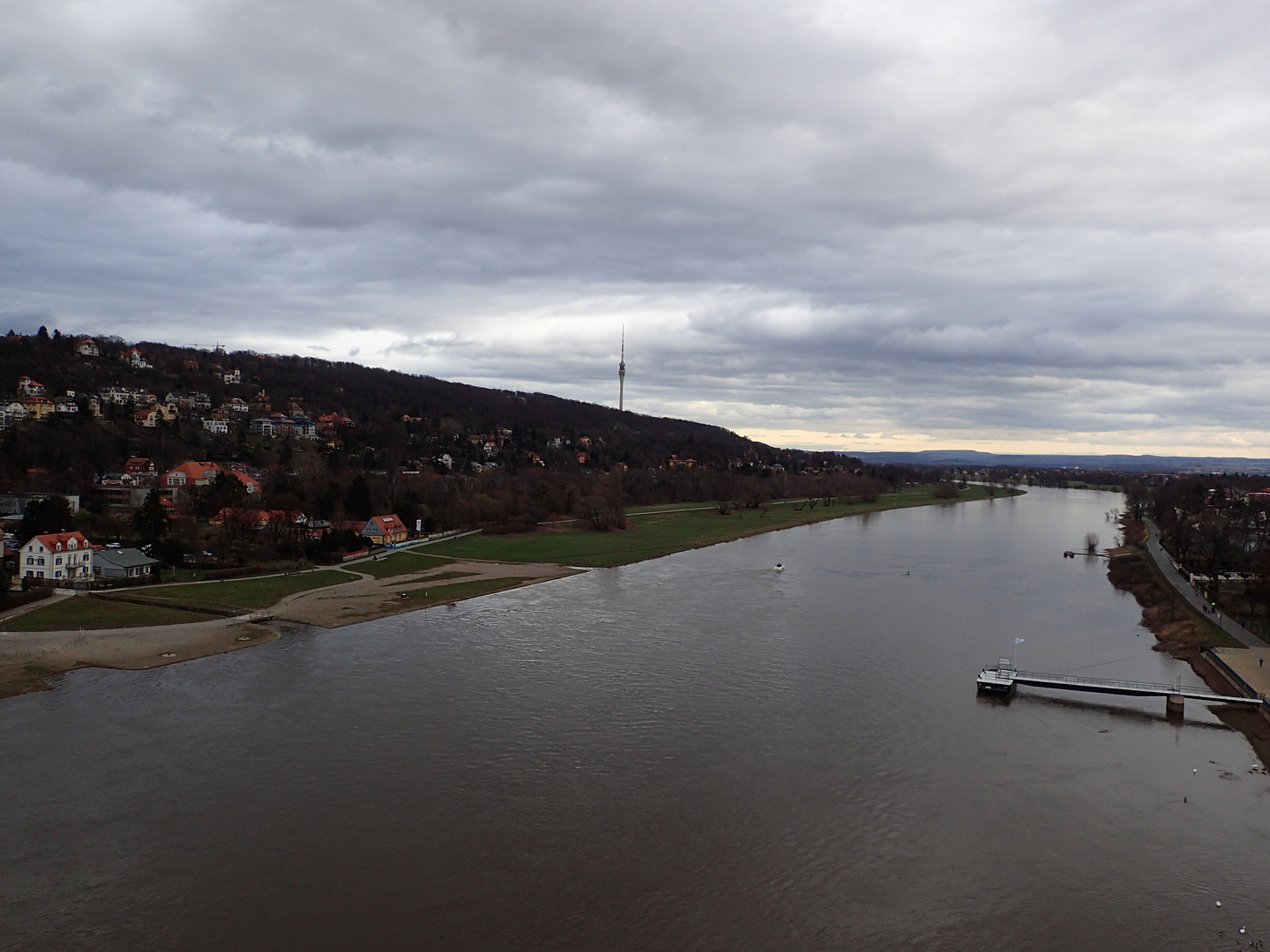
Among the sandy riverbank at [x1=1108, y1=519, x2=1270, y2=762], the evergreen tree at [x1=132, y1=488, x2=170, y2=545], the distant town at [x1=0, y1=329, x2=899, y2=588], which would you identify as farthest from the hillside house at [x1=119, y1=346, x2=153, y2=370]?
the sandy riverbank at [x1=1108, y1=519, x2=1270, y2=762]

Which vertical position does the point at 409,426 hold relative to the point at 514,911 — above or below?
above

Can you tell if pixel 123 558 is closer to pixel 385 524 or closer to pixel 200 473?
pixel 385 524

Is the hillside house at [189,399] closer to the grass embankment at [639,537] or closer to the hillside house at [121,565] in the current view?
the grass embankment at [639,537]

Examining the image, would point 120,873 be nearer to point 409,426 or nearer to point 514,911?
point 514,911

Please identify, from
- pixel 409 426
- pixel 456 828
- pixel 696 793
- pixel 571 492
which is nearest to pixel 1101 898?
pixel 696 793

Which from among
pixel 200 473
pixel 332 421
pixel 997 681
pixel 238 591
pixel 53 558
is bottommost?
pixel 997 681

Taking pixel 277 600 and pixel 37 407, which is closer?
pixel 277 600

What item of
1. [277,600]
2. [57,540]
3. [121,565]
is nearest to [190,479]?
[121,565]

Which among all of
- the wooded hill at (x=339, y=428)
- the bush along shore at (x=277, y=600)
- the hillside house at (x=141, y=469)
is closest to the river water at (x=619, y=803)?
the bush along shore at (x=277, y=600)
